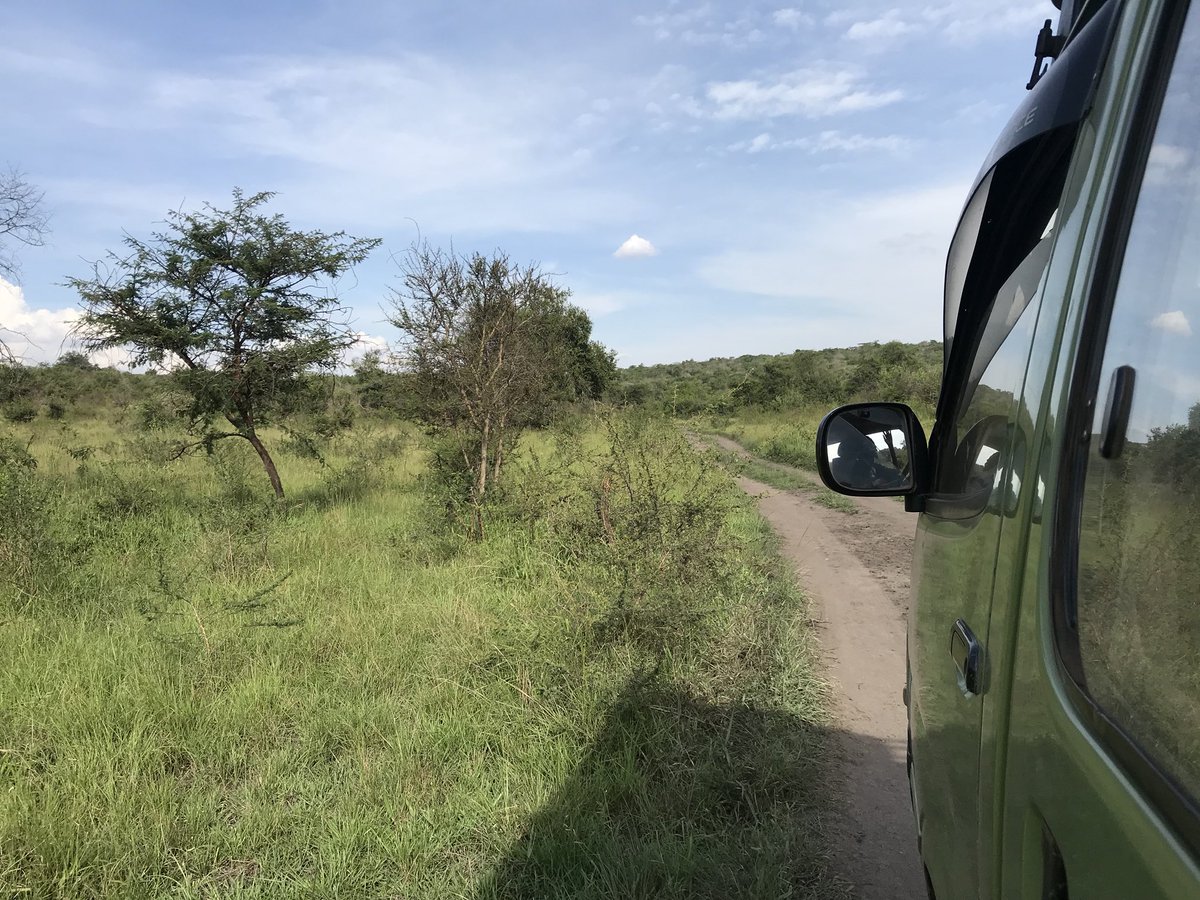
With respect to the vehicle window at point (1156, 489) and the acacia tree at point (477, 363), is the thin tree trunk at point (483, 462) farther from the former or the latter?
the vehicle window at point (1156, 489)

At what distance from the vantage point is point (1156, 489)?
30.9 inches

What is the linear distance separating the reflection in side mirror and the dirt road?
1677 millimetres

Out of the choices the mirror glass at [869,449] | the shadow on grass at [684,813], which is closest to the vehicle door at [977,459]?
the mirror glass at [869,449]

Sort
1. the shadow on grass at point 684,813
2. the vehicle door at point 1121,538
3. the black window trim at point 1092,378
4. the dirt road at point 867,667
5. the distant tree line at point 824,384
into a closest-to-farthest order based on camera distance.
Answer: the vehicle door at point 1121,538, the black window trim at point 1092,378, the shadow on grass at point 684,813, the dirt road at point 867,667, the distant tree line at point 824,384

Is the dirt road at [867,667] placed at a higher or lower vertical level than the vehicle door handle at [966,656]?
lower

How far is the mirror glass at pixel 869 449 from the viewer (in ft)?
6.47

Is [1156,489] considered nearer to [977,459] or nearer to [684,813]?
[977,459]

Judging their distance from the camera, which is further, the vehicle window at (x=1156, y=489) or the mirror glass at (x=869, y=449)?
the mirror glass at (x=869, y=449)

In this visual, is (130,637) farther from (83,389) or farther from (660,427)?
(83,389)

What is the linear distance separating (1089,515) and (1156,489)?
0.40 feet

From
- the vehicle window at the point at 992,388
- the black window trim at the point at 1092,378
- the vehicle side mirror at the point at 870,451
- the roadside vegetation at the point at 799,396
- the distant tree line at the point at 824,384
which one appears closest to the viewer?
the black window trim at the point at 1092,378

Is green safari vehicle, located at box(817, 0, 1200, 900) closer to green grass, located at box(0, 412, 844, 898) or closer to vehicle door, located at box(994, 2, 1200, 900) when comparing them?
vehicle door, located at box(994, 2, 1200, 900)

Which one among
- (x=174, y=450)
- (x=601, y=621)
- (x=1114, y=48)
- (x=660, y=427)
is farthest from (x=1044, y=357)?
(x=174, y=450)

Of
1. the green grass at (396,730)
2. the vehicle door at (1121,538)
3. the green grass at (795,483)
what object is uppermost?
the vehicle door at (1121,538)
